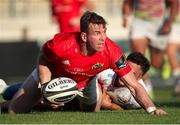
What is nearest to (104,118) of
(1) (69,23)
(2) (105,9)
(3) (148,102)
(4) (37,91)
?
(3) (148,102)

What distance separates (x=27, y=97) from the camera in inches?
497

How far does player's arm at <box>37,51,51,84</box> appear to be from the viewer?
11803 millimetres

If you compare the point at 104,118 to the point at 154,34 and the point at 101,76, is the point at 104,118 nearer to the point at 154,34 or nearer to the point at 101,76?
the point at 101,76

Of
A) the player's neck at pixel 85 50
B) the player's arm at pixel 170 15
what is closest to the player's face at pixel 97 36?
the player's neck at pixel 85 50

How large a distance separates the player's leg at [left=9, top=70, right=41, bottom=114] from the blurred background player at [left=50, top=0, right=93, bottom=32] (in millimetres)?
7719

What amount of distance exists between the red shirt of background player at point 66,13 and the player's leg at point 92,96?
784 cm

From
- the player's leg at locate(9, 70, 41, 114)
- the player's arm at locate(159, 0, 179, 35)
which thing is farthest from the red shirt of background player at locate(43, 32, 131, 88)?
the player's arm at locate(159, 0, 179, 35)

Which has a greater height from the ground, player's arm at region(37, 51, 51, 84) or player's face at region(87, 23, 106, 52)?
player's face at region(87, 23, 106, 52)

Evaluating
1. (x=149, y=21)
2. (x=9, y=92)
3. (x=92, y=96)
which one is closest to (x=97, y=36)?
(x=92, y=96)

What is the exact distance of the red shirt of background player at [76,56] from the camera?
11742 mm

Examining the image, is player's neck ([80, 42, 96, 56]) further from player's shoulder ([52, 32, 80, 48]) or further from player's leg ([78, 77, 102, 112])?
player's leg ([78, 77, 102, 112])

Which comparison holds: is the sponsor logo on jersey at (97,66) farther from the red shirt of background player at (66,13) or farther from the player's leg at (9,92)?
the red shirt of background player at (66,13)

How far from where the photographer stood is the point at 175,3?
18.1 m

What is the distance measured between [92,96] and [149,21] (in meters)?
6.15
